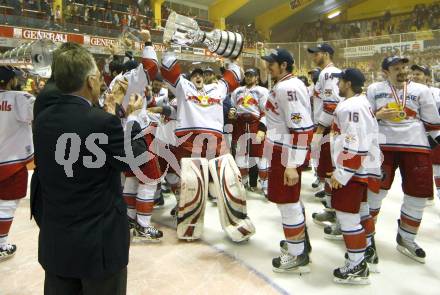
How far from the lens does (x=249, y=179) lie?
5371 mm

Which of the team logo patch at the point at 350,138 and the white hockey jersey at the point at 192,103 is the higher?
the white hockey jersey at the point at 192,103

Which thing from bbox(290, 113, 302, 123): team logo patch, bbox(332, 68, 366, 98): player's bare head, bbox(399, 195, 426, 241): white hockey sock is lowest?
bbox(399, 195, 426, 241): white hockey sock

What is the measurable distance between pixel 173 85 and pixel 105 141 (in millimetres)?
2118

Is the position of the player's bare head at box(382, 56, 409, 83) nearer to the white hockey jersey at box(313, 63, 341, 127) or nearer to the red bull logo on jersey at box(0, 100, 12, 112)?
the white hockey jersey at box(313, 63, 341, 127)

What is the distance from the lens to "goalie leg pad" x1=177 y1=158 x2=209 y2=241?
11.5 ft

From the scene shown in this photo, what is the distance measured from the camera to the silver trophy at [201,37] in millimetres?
3193

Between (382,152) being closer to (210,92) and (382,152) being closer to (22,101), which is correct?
(210,92)

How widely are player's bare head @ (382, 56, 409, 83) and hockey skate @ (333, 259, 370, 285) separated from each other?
56.2 inches

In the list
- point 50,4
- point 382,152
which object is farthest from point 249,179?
point 50,4

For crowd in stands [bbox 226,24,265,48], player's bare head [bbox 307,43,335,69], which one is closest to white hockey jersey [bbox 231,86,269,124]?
player's bare head [bbox 307,43,335,69]

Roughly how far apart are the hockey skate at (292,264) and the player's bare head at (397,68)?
5.04 ft

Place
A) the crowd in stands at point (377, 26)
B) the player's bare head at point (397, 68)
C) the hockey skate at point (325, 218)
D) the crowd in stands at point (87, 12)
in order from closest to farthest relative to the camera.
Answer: the player's bare head at point (397, 68), the hockey skate at point (325, 218), the crowd in stands at point (87, 12), the crowd in stands at point (377, 26)

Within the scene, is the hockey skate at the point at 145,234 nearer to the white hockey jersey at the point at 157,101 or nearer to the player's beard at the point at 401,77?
the white hockey jersey at the point at 157,101

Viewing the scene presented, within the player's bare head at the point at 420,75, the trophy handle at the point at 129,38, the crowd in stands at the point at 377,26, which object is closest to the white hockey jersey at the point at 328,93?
the player's bare head at the point at 420,75
